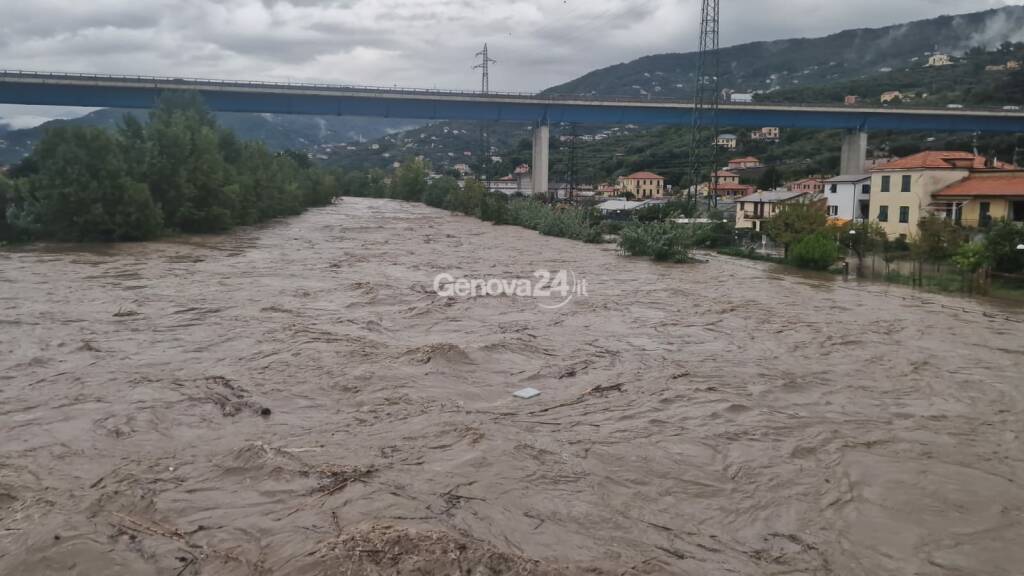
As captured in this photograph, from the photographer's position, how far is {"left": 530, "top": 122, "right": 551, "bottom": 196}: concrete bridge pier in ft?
199

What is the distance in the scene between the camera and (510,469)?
6.72 meters

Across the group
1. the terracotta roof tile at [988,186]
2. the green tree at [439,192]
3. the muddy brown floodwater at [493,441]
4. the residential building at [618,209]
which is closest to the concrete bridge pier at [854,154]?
the residential building at [618,209]

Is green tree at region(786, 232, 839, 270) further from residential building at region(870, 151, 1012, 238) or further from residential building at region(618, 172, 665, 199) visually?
residential building at region(618, 172, 665, 199)

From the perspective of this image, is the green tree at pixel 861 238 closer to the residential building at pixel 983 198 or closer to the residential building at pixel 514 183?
the residential building at pixel 983 198

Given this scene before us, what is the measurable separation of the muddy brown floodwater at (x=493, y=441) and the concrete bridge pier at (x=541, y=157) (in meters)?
45.6

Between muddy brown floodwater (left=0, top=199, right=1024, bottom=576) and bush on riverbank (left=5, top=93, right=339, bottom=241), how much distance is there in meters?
14.4

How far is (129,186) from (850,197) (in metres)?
39.5

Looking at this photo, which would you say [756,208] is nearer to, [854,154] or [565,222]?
[565,222]

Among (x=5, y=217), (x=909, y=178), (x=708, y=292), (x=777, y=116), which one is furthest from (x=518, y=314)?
(x=777, y=116)

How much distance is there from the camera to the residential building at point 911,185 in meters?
35.4

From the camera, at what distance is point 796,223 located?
30281 millimetres

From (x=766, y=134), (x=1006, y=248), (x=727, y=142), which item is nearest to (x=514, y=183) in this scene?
(x=727, y=142)

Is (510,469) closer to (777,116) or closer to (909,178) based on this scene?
(909,178)

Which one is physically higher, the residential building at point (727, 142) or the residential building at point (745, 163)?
the residential building at point (727, 142)
